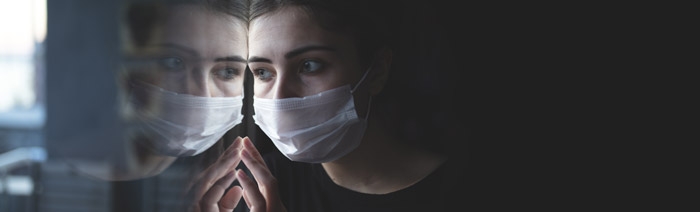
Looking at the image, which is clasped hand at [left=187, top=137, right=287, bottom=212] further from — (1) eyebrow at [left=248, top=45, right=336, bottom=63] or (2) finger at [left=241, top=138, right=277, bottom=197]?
(1) eyebrow at [left=248, top=45, right=336, bottom=63]

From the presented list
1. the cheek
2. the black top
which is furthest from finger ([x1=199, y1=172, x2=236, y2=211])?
the cheek

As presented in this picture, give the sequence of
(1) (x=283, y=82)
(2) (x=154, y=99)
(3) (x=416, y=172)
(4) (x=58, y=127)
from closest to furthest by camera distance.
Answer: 1. (4) (x=58, y=127)
2. (2) (x=154, y=99)
3. (1) (x=283, y=82)
4. (3) (x=416, y=172)

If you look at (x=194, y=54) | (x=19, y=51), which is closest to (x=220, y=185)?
(x=194, y=54)

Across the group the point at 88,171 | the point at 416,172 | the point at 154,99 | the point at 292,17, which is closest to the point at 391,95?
the point at 416,172

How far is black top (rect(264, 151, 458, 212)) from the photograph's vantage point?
134 centimetres

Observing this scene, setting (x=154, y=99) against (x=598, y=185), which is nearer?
(x=154, y=99)

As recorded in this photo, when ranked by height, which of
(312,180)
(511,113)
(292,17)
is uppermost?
(292,17)

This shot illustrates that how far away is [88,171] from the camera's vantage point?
719mm

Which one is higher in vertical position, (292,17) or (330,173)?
(292,17)

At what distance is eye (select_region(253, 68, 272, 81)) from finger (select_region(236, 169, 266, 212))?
26 centimetres

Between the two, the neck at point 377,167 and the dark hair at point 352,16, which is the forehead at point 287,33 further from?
the neck at point 377,167

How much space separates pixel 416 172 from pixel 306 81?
0.39m

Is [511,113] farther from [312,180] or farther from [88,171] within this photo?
[88,171]

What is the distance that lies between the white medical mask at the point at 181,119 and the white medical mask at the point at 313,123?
9cm
